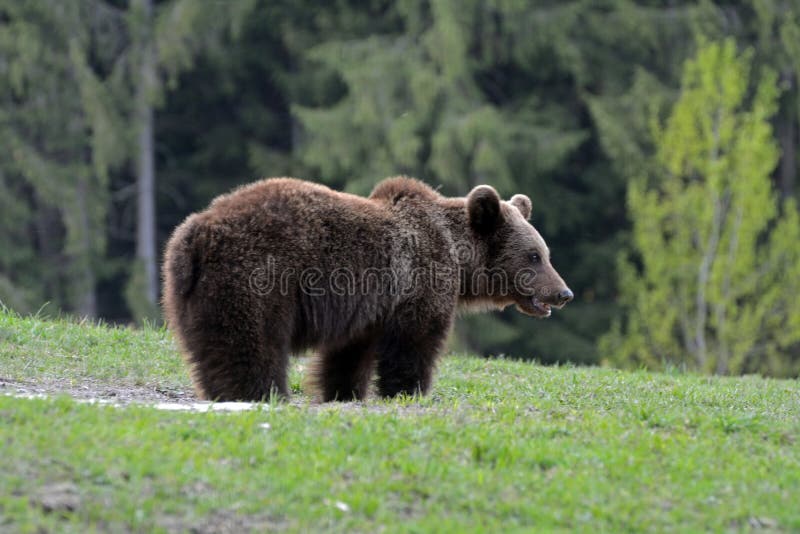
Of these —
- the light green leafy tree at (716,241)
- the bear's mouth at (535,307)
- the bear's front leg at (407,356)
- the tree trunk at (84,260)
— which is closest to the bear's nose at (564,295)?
the bear's mouth at (535,307)

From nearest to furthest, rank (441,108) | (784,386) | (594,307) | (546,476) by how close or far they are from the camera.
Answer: (546,476) < (784,386) < (441,108) < (594,307)

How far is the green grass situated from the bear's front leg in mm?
419

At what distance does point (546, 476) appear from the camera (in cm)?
699

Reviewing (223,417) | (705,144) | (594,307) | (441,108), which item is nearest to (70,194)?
(441,108)

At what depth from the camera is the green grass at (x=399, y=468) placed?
243 inches

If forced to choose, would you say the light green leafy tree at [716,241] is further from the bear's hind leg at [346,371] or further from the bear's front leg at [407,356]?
the bear's front leg at [407,356]

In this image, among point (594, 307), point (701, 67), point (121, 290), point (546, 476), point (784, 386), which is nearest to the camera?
point (546, 476)

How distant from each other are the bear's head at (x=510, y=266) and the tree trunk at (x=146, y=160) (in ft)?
69.7

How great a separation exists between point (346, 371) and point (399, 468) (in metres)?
2.78

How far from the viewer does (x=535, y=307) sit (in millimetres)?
10312

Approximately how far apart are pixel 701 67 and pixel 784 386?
50.6ft

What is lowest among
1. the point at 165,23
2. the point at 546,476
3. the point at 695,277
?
the point at 695,277

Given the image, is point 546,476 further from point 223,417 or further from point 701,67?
point 701,67

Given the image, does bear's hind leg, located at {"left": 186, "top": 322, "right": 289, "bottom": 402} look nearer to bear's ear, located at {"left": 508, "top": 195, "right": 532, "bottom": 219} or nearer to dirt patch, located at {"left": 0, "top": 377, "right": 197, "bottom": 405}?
dirt patch, located at {"left": 0, "top": 377, "right": 197, "bottom": 405}
